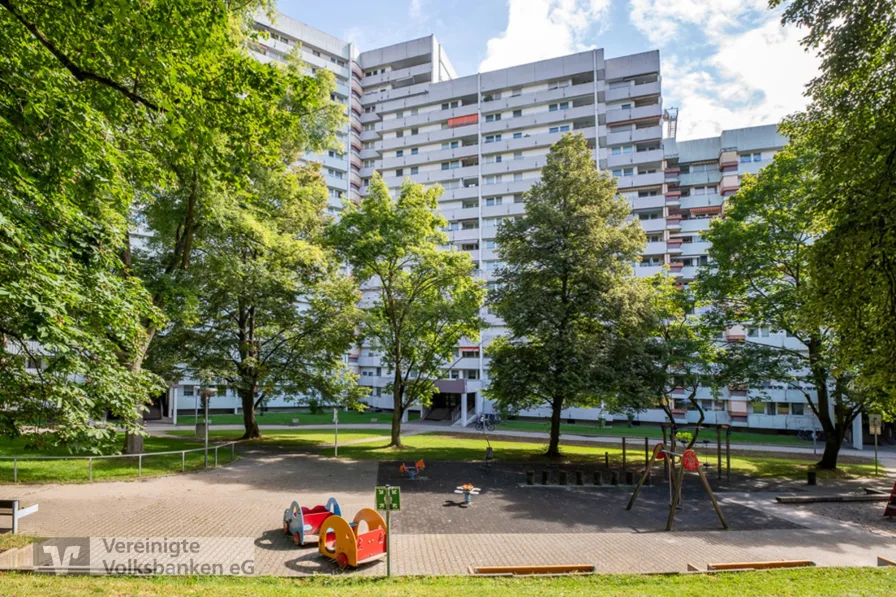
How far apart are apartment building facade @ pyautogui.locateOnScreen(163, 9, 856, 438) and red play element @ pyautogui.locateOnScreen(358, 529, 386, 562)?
118 feet

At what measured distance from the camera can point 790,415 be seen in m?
40.8

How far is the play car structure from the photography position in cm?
1009

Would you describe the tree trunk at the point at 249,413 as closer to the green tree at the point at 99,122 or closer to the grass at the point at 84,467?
the grass at the point at 84,467

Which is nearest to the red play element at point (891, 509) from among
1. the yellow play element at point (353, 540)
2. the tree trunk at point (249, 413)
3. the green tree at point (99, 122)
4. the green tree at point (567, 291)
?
the green tree at point (567, 291)

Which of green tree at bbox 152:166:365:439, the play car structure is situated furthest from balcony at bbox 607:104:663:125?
the play car structure

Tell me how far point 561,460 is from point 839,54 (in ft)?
60.3

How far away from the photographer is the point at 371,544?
940 cm

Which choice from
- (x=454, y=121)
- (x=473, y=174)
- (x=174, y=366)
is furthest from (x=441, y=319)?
(x=454, y=121)

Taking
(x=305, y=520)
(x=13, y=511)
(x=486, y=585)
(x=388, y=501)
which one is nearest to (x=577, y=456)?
(x=305, y=520)

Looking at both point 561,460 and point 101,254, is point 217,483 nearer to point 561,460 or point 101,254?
point 101,254

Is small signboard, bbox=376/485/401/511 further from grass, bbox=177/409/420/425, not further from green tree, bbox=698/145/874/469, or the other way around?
grass, bbox=177/409/420/425

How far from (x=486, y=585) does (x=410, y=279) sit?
19.4m

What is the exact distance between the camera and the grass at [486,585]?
23.1 ft

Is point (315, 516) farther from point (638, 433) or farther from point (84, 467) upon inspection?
point (638, 433)
